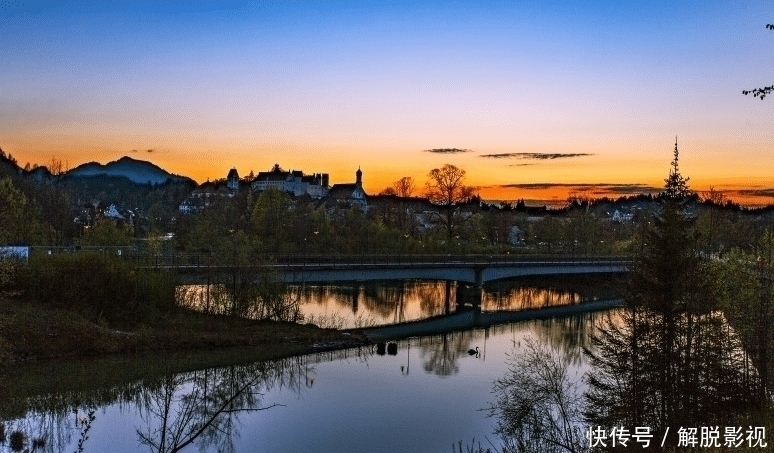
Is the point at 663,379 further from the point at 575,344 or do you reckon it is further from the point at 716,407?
the point at 575,344

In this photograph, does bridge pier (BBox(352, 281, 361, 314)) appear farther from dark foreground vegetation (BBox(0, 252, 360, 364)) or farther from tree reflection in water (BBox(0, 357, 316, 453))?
tree reflection in water (BBox(0, 357, 316, 453))

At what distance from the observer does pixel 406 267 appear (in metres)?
69.4

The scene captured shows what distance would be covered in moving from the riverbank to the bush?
109cm

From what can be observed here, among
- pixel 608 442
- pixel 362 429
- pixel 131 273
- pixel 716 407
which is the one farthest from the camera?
pixel 131 273

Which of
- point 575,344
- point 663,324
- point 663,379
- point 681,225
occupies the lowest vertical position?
point 575,344

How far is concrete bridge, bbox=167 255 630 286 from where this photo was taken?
174 feet

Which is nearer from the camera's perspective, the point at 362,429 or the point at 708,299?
the point at 708,299

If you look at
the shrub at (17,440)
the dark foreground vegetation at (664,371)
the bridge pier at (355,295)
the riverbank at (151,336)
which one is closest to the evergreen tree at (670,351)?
the dark foreground vegetation at (664,371)

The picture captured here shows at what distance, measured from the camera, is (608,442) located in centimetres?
2184

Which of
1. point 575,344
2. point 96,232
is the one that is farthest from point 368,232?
point 575,344

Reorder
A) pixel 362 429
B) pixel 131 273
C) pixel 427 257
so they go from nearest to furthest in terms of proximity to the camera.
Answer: pixel 362 429, pixel 131 273, pixel 427 257

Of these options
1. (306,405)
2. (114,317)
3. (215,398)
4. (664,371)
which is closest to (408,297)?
(114,317)

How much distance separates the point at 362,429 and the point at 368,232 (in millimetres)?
72153

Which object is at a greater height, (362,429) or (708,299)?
(708,299)
